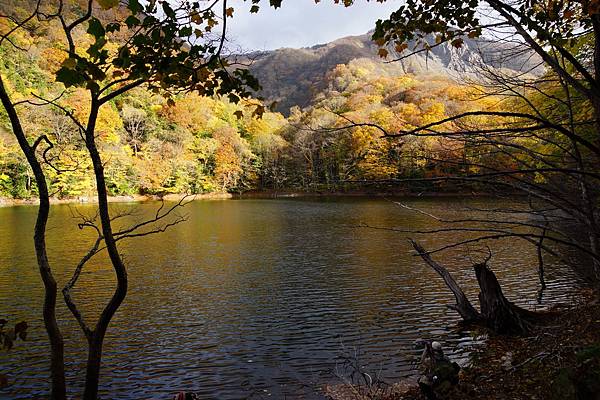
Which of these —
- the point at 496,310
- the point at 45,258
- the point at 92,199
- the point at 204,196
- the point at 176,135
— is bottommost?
the point at 496,310

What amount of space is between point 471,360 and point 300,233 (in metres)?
17.6

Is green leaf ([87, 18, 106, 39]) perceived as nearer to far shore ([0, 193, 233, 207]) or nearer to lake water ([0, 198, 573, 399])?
lake water ([0, 198, 573, 399])

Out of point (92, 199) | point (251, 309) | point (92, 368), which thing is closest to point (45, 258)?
point (92, 368)

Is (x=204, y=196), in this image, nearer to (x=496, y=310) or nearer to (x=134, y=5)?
(x=496, y=310)

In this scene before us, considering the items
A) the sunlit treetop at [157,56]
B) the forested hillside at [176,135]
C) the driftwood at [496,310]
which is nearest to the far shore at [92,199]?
the forested hillside at [176,135]

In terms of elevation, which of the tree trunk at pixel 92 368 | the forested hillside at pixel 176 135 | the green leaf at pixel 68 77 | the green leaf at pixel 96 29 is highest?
the forested hillside at pixel 176 135

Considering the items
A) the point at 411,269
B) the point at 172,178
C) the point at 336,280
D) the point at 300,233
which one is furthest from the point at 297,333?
the point at 172,178

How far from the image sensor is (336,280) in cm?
1491

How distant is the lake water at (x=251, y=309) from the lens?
8.10m

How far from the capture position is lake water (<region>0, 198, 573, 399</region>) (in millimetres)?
8102

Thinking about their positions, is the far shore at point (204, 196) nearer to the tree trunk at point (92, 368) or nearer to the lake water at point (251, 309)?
the lake water at point (251, 309)

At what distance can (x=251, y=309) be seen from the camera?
39.5 ft

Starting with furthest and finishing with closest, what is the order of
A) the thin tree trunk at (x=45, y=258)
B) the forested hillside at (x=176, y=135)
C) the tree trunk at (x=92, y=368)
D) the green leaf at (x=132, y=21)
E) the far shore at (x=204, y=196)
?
the forested hillside at (x=176, y=135) < the far shore at (x=204, y=196) < the tree trunk at (x=92, y=368) < the thin tree trunk at (x=45, y=258) < the green leaf at (x=132, y=21)

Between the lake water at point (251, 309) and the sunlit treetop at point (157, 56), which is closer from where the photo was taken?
the sunlit treetop at point (157, 56)
